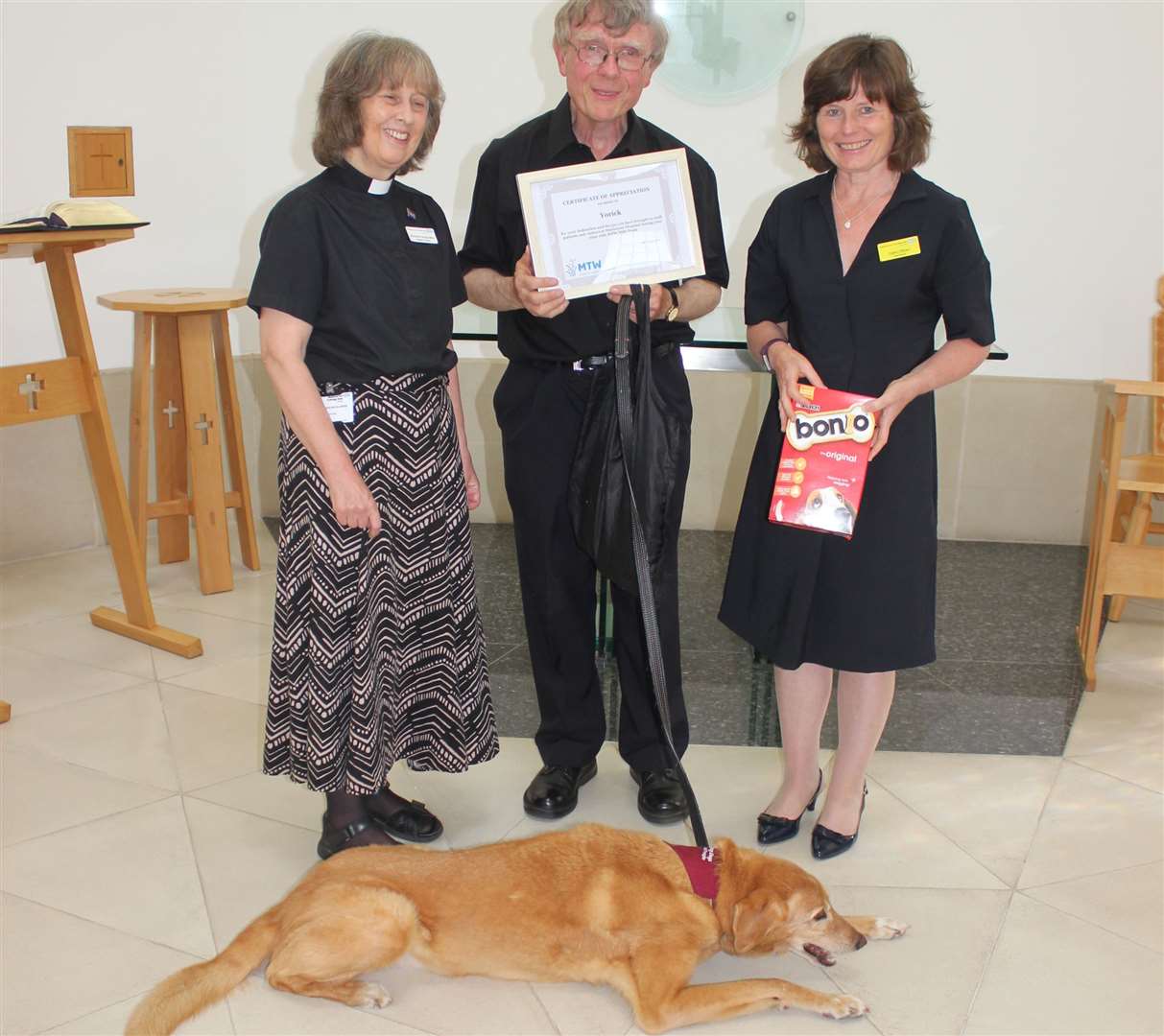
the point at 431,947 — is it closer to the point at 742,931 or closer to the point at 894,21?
the point at 742,931

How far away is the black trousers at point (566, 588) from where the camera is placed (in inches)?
110

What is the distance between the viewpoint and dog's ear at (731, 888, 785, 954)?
222 centimetres

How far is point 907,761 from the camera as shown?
132 inches

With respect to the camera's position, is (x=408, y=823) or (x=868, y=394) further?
(x=408, y=823)

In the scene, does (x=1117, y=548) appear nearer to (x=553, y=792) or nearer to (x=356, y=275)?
(x=553, y=792)

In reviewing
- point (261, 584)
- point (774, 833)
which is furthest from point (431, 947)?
point (261, 584)

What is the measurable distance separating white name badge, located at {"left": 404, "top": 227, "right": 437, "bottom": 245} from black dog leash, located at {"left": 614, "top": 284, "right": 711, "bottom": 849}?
0.44 m

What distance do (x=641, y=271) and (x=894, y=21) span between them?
294 cm

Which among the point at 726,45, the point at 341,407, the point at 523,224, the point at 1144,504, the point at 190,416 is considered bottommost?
the point at 1144,504

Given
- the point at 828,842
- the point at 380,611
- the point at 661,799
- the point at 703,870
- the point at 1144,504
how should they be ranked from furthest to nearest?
the point at 1144,504 < the point at 661,799 < the point at 828,842 < the point at 380,611 < the point at 703,870

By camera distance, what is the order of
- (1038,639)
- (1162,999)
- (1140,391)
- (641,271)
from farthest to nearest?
(1038,639) → (1140,391) → (641,271) → (1162,999)

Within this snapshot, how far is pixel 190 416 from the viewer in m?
4.53

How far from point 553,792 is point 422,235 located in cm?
139

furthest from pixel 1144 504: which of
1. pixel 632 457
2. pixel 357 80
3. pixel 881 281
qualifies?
pixel 357 80
